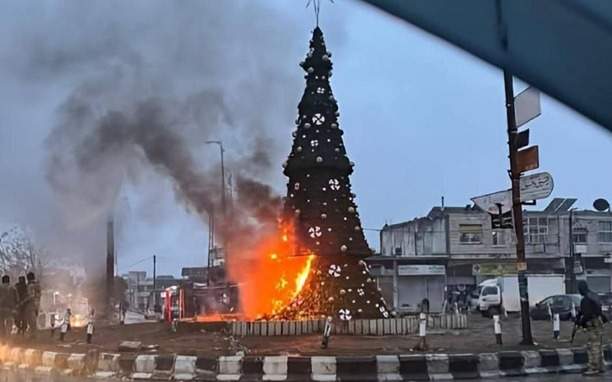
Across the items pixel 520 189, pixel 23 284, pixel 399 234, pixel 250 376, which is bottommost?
pixel 250 376

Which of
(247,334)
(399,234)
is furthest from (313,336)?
(399,234)

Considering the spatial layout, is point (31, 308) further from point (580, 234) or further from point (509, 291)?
point (580, 234)

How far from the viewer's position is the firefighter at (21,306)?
1808cm

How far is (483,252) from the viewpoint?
5444 cm

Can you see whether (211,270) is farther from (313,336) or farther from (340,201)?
(313,336)

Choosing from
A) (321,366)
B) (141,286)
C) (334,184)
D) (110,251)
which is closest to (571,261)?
(110,251)

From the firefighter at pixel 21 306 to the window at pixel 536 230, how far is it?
4305 cm

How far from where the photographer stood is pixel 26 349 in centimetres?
1426

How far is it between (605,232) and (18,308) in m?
47.4

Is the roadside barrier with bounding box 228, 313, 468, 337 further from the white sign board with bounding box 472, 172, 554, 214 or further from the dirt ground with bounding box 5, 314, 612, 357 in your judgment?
the white sign board with bounding box 472, 172, 554, 214

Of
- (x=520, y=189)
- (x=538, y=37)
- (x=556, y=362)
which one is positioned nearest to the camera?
(x=538, y=37)

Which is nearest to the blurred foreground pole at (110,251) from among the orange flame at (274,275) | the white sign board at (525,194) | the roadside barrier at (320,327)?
the orange flame at (274,275)

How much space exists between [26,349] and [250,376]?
5350mm

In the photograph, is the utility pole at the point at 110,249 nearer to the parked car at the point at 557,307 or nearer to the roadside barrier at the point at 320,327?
the roadside barrier at the point at 320,327
